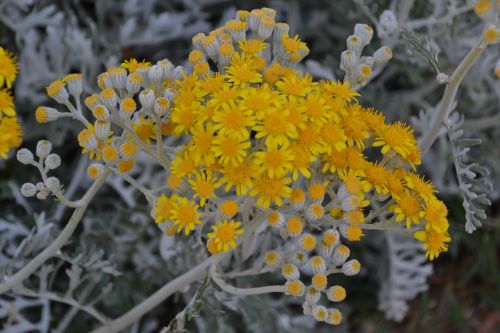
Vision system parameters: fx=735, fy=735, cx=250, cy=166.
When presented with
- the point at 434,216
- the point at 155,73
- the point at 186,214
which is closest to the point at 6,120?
the point at 155,73

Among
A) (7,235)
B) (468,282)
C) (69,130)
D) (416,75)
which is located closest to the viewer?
(7,235)

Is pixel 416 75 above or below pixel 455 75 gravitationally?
below

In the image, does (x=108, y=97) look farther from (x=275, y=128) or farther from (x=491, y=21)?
(x=491, y=21)

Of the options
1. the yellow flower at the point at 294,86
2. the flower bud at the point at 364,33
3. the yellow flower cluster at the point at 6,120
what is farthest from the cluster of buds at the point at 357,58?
the yellow flower cluster at the point at 6,120

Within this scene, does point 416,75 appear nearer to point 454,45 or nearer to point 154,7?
point 454,45

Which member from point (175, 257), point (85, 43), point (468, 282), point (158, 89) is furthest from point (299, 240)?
point (468, 282)
